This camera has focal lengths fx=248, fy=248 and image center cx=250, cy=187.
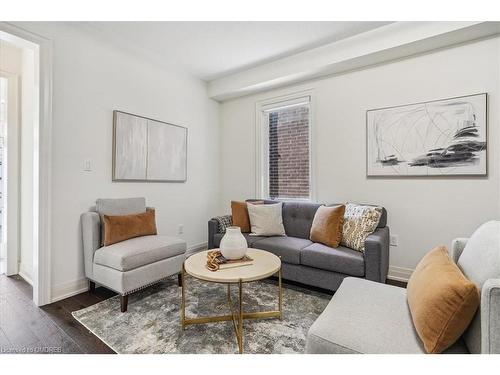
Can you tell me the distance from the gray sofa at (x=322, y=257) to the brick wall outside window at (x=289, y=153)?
607 mm

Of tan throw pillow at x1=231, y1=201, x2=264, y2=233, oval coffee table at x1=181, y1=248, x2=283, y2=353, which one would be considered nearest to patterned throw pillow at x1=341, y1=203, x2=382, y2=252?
oval coffee table at x1=181, y1=248, x2=283, y2=353

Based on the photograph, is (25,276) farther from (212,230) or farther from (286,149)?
(286,149)

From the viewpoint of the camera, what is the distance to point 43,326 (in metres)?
1.78

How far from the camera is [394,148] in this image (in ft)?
8.67

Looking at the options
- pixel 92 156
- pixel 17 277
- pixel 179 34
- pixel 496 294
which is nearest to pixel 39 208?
pixel 92 156

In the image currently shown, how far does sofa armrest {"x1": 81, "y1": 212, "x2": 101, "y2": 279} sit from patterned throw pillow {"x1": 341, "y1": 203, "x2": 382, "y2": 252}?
2309 mm

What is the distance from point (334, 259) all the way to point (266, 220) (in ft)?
3.02

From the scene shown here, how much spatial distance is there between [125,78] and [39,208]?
1580mm

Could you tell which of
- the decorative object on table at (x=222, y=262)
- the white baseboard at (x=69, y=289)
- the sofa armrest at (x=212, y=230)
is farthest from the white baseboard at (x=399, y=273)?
the white baseboard at (x=69, y=289)

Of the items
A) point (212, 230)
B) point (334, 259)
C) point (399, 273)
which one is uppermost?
point (212, 230)

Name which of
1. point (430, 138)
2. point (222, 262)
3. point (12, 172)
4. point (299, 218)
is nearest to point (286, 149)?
point (299, 218)

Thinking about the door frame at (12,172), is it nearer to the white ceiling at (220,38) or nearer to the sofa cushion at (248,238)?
the white ceiling at (220,38)
